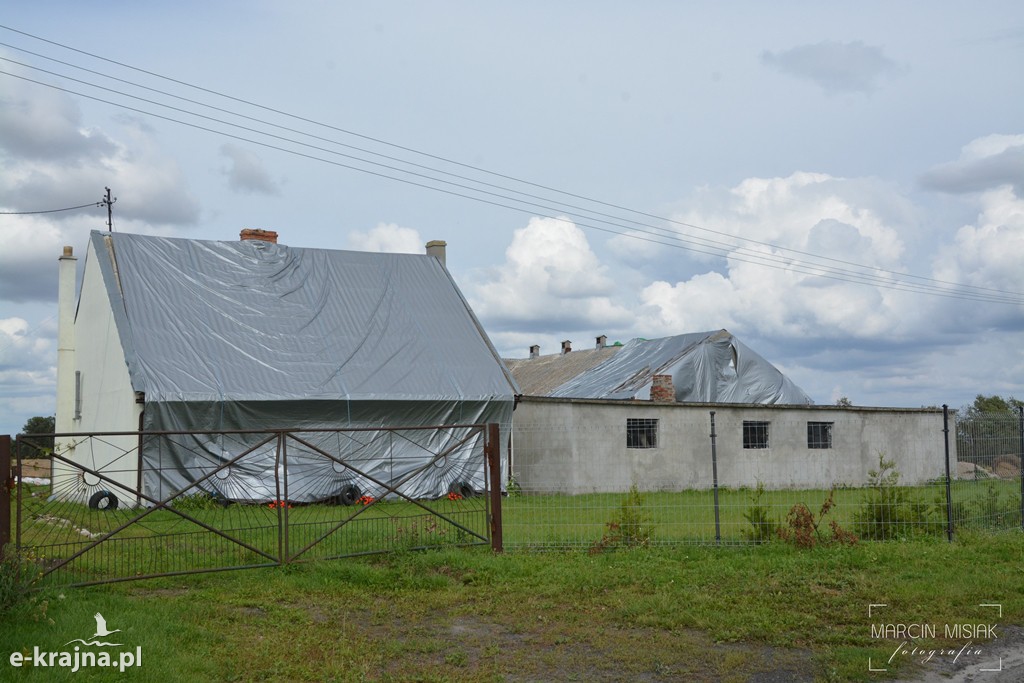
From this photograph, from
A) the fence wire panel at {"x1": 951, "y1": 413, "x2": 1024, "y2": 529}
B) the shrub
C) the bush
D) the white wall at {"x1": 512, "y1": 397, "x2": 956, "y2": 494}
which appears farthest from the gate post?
the white wall at {"x1": 512, "y1": 397, "x2": 956, "y2": 494}

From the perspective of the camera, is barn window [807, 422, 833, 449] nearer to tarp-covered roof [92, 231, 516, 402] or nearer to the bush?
tarp-covered roof [92, 231, 516, 402]

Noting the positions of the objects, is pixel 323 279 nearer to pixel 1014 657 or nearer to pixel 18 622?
pixel 18 622

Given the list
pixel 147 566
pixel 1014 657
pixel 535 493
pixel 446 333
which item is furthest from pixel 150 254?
pixel 1014 657

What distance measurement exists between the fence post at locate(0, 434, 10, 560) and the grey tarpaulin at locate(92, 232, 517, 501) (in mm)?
8902

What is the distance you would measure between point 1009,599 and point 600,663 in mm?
4532

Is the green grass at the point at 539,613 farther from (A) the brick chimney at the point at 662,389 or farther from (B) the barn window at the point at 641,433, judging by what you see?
(A) the brick chimney at the point at 662,389

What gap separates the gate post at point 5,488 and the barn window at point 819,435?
21919 mm

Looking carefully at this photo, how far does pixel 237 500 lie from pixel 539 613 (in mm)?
11547

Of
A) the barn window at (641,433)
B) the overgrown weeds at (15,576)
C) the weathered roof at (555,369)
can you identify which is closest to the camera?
the overgrown weeds at (15,576)

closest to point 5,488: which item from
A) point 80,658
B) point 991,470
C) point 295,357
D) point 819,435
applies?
point 80,658

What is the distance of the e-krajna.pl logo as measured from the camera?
6.65m

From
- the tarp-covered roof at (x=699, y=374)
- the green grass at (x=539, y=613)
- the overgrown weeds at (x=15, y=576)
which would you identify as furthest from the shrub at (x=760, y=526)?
the tarp-covered roof at (x=699, y=374)

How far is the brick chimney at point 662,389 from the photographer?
83.9ft

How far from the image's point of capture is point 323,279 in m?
23.5
